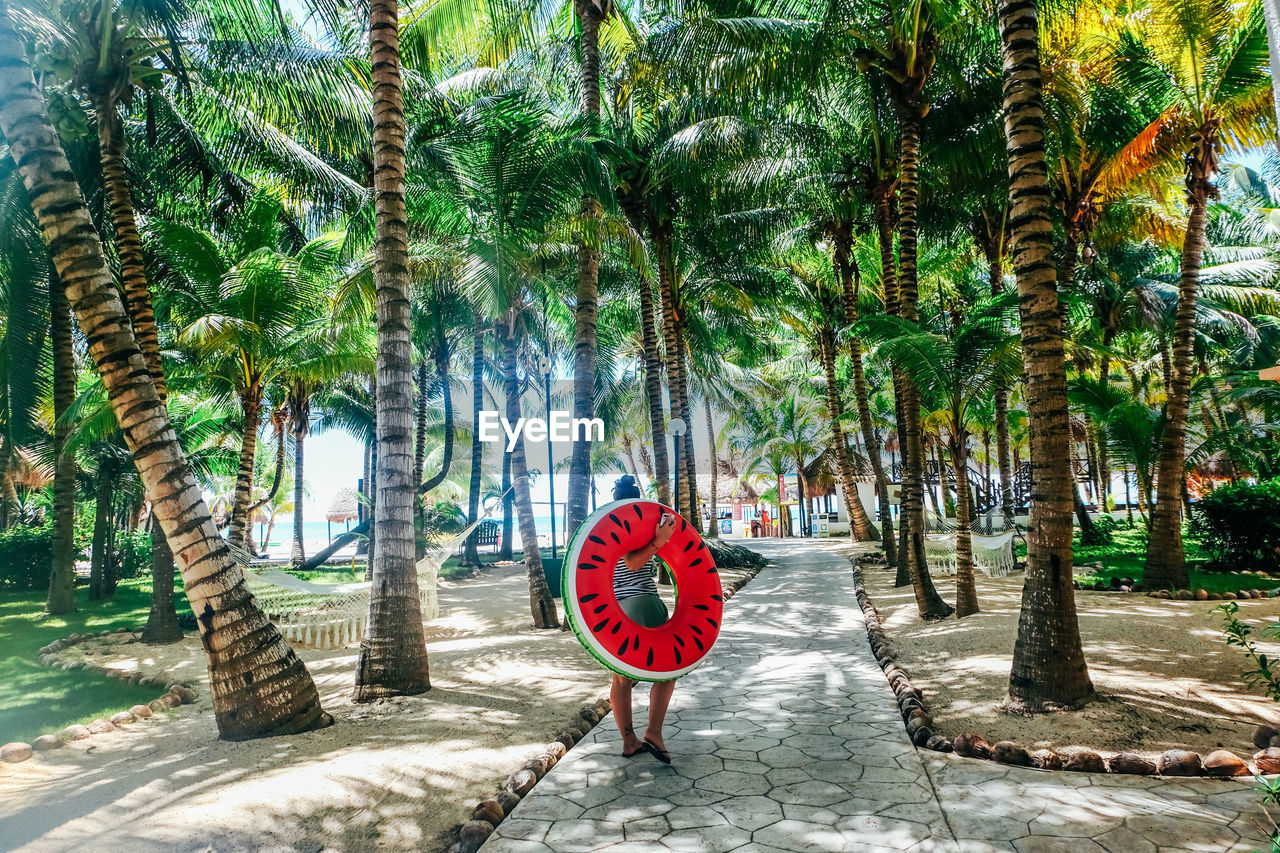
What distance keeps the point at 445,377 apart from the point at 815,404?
16993mm

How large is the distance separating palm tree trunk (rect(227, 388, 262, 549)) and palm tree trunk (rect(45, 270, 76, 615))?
2391 mm

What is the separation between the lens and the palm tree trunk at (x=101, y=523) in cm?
1077

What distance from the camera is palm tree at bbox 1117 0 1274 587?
7285 millimetres

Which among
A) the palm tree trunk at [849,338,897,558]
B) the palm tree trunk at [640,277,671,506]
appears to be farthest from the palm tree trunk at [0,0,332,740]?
the palm tree trunk at [849,338,897,558]

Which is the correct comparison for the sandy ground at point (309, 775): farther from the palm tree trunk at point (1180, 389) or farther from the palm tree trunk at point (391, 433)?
the palm tree trunk at point (1180, 389)

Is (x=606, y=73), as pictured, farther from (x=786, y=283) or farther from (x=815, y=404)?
(x=815, y=404)

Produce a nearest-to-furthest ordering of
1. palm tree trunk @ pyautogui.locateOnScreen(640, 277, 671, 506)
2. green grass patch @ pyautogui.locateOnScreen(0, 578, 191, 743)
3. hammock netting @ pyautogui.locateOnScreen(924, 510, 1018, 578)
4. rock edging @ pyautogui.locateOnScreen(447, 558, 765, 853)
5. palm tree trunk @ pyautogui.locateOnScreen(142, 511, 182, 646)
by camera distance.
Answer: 1. rock edging @ pyautogui.locateOnScreen(447, 558, 765, 853)
2. green grass patch @ pyautogui.locateOnScreen(0, 578, 191, 743)
3. palm tree trunk @ pyautogui.locateOnScreen(142, 511, 182, 646)
4. hammock netting @ pyautogui.locateOnScreen(924, 510, 1018, 578)
5. palm tree trunk @ pyautogui.locateOnScreen(640, 277, 671, 506)

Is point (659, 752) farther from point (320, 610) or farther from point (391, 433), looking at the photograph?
point (320, 610)

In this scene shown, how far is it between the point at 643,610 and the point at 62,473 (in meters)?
10.7

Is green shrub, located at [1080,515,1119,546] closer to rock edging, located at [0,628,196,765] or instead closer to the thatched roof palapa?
rock edging, located at [0,628,196,765]

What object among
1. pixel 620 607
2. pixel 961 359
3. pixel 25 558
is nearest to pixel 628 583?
pixel 620 607

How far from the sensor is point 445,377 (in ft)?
54.4

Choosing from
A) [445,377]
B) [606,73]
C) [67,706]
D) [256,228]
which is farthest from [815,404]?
[67,706]

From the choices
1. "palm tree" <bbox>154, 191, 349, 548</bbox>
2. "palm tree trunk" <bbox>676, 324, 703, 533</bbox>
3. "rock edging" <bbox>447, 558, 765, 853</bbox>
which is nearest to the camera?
"rock edging" <bbox>447, 558, 765, 853</bbox>
